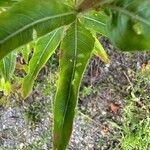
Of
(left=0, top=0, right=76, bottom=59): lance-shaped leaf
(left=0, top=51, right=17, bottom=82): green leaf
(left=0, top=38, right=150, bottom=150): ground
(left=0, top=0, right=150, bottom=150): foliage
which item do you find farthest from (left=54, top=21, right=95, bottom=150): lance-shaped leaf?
(left=0, top=38, right=150, bottom=150): ground

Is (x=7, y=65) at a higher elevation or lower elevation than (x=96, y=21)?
lower

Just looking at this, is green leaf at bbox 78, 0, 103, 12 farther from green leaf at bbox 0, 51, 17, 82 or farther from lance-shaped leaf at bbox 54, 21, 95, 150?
green leaf at bbox 0, 51, 17, 82

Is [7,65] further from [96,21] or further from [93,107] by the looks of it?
[93,107]

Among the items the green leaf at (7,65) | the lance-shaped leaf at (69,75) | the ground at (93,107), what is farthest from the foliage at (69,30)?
the ground at (93,107)

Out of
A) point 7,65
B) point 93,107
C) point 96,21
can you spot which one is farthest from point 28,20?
point 93,107

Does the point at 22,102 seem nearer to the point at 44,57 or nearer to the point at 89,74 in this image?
the point at 89,74

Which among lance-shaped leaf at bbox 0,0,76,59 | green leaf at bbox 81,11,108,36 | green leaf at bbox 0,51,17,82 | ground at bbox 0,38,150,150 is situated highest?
lance-shaped leaf at bbox 0,0,76,59

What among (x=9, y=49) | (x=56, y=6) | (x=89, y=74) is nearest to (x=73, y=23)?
(x=56, y=6)
